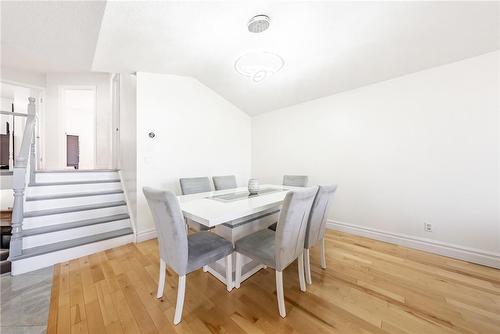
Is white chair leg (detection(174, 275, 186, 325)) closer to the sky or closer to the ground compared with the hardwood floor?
closer to the sky

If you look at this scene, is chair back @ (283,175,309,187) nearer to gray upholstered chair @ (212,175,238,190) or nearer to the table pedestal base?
gray upholstered chair @ (212,175,238,190)

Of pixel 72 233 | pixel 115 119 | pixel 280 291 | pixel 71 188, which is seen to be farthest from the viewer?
pixel 115 119

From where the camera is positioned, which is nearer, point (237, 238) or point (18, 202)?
point (237, 238)

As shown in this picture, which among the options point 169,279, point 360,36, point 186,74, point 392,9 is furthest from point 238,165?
point 392,9

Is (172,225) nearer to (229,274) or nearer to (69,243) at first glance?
(229,274)

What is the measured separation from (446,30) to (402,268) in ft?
7.91

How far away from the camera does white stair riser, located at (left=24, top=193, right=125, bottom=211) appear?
7.81ft

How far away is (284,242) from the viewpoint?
1.32 m

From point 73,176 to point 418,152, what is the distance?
4926mm

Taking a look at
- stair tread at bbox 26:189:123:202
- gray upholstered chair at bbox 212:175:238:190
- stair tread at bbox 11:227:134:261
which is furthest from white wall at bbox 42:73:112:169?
gray upholstered chair at bbox 212:175:238:190

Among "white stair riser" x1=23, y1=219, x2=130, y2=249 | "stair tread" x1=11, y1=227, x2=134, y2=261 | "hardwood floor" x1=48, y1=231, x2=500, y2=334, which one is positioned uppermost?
"white stair riser" x1=23, y1=219, x2=130, y2=249

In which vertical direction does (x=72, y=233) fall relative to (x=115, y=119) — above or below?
below

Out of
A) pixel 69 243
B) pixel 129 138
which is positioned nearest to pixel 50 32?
pixel 129 138

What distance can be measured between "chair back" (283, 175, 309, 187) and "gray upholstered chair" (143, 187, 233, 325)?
1861 millimetres
